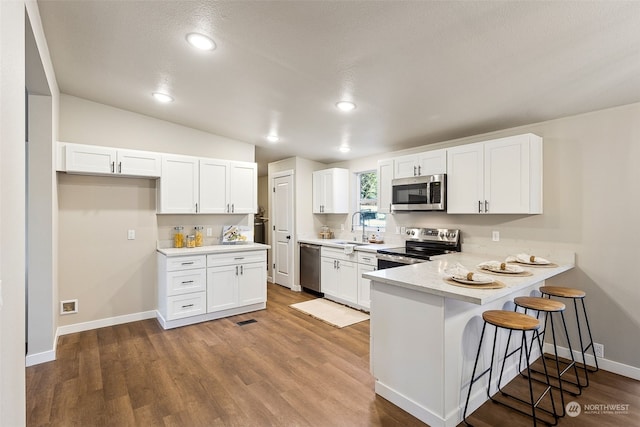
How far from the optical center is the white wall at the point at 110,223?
354 centimetres

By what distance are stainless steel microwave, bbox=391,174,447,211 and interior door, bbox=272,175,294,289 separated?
208 centimetres

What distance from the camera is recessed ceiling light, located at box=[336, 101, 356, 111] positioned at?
302cm

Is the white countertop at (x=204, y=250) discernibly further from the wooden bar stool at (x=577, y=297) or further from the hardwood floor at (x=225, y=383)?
the wooden bar stool at (x=577, y=297)

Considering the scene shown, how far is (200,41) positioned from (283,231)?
3.83 m

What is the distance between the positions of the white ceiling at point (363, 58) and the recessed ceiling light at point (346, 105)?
0.08 meters

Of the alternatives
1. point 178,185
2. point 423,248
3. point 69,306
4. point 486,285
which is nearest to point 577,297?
point 486,285

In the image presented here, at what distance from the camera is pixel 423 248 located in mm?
Answer: 3979

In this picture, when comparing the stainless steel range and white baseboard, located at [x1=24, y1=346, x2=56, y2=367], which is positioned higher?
the stainless steel range

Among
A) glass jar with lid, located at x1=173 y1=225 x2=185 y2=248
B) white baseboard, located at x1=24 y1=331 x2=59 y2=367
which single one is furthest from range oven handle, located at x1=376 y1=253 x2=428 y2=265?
white baseboard, located at x1=24 y1=331 x2=59 y2=367

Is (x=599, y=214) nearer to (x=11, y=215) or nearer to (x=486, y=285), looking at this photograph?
(x=486, y=285)

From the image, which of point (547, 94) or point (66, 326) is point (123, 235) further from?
point (547, 94)

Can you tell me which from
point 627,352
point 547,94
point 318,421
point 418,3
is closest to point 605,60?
point 547,94

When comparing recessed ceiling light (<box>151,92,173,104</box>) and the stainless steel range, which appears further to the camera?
the stainless steel range

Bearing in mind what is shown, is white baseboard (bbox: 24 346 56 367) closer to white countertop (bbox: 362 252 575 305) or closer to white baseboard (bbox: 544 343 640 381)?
white countertop (bbox: 362 252 575 305)
